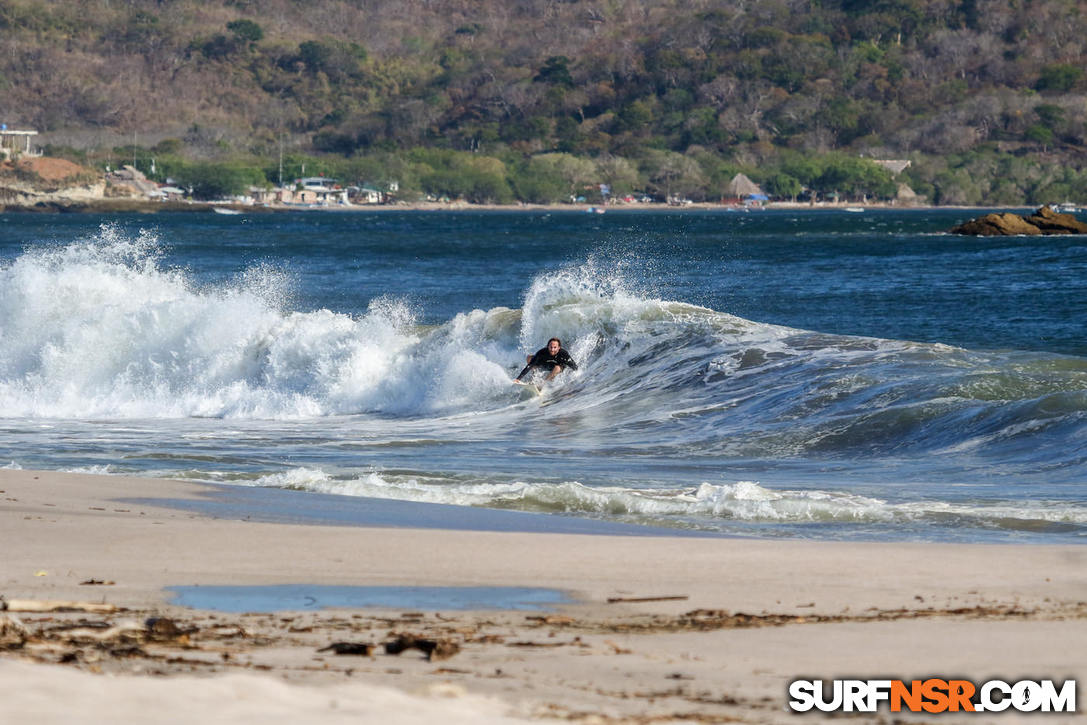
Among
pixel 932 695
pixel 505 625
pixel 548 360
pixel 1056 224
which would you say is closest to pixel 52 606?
pixel 505 625

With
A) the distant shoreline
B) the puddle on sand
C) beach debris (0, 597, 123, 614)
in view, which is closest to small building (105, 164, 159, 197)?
the distant shoreline

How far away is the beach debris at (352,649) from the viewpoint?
5414mm

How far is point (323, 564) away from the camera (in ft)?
24.7

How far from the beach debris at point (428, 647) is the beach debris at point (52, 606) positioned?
143 centimetres

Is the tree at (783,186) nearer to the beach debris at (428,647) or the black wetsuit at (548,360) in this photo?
the black wetsuit at (548,360)

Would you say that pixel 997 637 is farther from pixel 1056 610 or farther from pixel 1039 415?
pixel 1039 415

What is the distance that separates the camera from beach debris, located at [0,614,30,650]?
526 cm

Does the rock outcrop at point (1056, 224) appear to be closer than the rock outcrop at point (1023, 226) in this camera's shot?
No

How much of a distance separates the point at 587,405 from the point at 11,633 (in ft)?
43.0

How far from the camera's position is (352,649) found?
5.45 metres

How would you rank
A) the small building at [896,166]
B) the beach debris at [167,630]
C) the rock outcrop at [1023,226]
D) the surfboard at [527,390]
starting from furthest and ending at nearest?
the small building at [896,166] < the rock outcrop at [1023,226] < the surfboard at [527,390] < the beach debris at [167,630]

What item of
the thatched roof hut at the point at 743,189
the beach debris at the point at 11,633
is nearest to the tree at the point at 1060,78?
the thatched roof hut at the point at 743,189

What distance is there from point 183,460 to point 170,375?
8.14 meters

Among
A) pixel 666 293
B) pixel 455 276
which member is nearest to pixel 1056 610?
pixel 666 293
